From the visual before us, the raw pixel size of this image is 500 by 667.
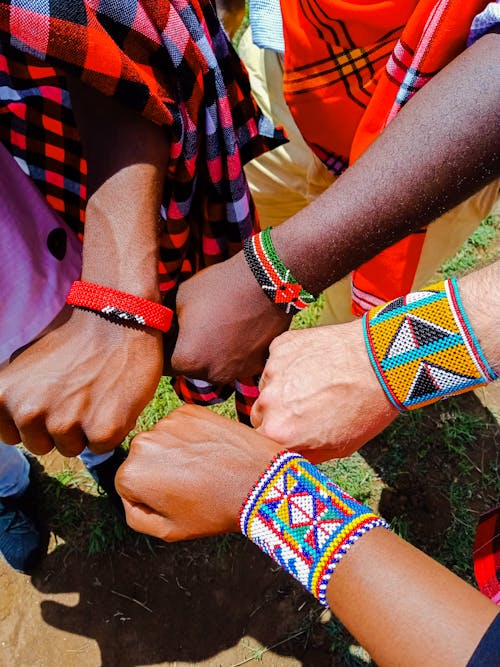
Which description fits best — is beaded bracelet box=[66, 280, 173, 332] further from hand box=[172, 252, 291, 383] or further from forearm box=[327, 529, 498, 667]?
forearm box=[327, 529, 498, 667]

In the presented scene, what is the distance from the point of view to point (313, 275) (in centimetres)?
121

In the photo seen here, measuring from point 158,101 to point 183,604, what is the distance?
1.78 meters

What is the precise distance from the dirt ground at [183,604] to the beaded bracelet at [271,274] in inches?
52.7

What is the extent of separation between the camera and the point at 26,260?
4.06 feet

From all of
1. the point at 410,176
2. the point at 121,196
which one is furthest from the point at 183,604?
the point at 410,176

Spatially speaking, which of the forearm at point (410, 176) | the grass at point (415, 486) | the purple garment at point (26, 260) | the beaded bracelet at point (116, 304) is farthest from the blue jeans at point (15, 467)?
the forearm at point (410, 176)

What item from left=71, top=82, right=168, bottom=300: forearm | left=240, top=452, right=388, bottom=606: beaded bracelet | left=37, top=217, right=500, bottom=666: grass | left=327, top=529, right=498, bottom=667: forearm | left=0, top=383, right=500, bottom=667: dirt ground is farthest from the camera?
left=37, top=217, right=500, bottom=666: grass

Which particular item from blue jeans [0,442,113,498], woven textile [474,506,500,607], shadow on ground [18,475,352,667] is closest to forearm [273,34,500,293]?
woven textile [474,506,500,607]

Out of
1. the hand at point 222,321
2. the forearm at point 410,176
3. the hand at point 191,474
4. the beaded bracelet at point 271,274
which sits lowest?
the hand at point 191,474

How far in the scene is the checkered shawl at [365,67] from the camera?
45.4 inches

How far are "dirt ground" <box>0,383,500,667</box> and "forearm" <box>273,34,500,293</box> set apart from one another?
4.52 ft

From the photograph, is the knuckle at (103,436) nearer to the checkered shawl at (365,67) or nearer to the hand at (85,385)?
the hand at (85,385)

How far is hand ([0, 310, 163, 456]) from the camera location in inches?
43.1

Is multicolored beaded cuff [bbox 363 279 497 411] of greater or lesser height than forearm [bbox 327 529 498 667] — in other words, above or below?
above
